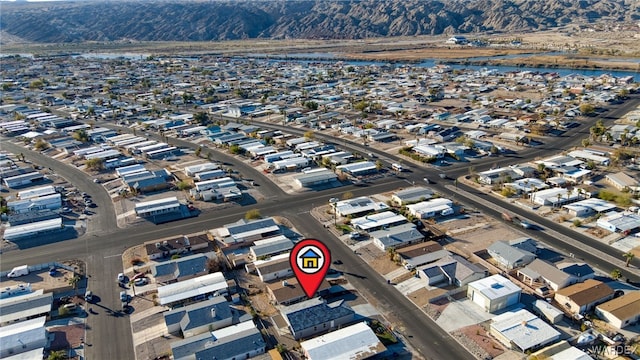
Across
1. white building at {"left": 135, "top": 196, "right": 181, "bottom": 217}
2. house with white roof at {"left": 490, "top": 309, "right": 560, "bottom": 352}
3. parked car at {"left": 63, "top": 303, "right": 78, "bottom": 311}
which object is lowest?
house with white roof at {"left": 490, "top": 309, "right": 560, "bottom": 352}

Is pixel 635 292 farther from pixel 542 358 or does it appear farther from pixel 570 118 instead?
pixel 570 118

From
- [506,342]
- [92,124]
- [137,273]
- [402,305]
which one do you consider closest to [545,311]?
[506,342]

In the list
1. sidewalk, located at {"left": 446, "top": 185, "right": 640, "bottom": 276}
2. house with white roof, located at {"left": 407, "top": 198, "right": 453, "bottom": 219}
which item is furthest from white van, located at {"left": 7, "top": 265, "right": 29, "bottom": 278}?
sidewalk, located at {"left": 446, "top": 185, "right": 640, "bottom": 276}

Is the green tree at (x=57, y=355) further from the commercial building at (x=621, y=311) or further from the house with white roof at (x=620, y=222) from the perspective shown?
the house with white roof at (x=620, y=222)

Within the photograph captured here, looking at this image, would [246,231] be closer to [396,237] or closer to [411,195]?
[396,237]

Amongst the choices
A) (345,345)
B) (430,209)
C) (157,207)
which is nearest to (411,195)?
(430,209)

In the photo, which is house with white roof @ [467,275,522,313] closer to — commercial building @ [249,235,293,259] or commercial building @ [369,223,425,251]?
commercial building @ [369,223,425,251]
